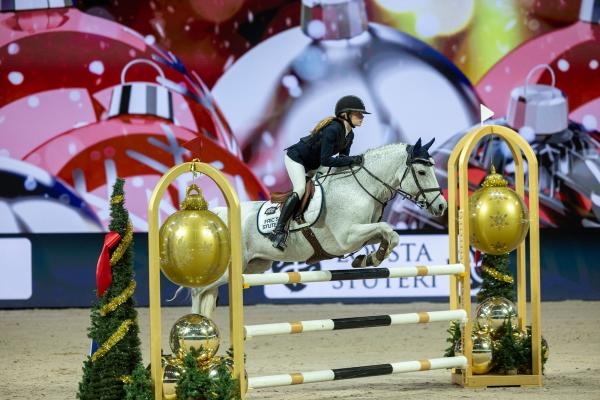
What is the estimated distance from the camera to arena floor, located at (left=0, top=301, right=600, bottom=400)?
261 inches

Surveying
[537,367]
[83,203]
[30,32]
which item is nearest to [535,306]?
[537,367]

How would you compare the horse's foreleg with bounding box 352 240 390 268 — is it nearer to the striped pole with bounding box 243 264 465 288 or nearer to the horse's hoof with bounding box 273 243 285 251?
the striped pole with bounding box 243 264 465 288

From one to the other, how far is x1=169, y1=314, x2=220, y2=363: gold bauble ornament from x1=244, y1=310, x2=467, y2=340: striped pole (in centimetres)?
19

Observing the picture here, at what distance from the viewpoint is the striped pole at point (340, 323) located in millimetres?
5591

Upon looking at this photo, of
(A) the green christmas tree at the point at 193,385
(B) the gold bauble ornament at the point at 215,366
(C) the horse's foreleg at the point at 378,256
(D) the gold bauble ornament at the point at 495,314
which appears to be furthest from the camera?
(D) the gold bauble ornament at the point at 495,314

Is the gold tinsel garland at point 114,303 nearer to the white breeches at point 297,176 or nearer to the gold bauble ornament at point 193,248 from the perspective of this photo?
the gold bauble ornament at point 193,248

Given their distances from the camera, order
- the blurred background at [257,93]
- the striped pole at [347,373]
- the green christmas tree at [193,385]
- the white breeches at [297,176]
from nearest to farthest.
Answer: the green christmas tree at [193,385] → the striped pole at [347,373] → the white breeches at [297,176] → the blurred background at [257,93]

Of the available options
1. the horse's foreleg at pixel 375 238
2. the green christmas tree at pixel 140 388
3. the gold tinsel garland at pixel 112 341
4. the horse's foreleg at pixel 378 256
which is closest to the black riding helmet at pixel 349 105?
the horse's foreleg at pixel 375 238

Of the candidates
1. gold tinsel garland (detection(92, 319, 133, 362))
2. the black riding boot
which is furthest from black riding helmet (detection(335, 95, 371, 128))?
gold tinsel garland (detection(92, 319, 133, 362))

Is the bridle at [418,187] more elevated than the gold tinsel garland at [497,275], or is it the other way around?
the bridle at [418,187]

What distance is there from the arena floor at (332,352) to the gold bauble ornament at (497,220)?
0.91 m

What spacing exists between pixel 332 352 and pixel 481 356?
2195mm

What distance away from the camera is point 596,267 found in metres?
11.7

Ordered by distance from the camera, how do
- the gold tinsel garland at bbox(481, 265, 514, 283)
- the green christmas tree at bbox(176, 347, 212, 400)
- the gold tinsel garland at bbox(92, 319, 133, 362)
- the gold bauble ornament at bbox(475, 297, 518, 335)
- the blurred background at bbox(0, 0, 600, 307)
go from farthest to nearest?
the blurred background at bbox(0, 0, 600, 307), the gold tinsel garland at bbox(481, 265, 514, 283), the gold bauble ornament at bbox(475, 297, 518, 335), the gold tinsel garland at bbox(92, 319, 133, 362), the green christmas tree at bbox(176, 347, 212, 400)
